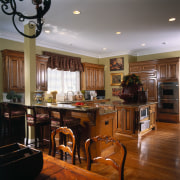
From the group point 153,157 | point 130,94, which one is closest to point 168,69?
point 130,94

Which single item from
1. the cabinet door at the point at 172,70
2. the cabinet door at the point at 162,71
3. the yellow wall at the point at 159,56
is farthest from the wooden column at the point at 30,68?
the yellow wall at the point at 159,56

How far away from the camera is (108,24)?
4.67m

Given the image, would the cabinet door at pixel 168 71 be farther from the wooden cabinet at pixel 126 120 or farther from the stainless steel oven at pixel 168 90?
the wooden cabinet at pixel 126 120

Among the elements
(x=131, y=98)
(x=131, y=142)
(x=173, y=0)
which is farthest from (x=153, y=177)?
(x=173, y=0)

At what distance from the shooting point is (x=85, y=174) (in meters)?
1.26

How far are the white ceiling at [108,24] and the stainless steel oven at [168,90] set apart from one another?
1.61 m

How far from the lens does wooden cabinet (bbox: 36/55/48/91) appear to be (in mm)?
5336

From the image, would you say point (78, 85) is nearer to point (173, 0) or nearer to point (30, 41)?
point (30, 41)

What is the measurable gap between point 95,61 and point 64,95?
2.72 meters

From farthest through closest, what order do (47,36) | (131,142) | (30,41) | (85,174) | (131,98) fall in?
(47,36) < (131,98) < (131,142) < (30,41) < (85,174)

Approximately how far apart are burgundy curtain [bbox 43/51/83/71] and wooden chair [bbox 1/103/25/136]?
2.49m

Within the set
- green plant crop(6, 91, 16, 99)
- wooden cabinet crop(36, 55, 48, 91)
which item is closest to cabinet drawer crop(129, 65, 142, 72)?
wooden cabinet crop(36, 55, 48, 91)

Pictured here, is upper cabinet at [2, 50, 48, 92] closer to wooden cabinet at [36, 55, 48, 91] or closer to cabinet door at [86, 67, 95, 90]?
wooden cabinet at [36, 55, 48, 91]

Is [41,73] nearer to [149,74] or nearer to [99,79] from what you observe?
[99,79]
